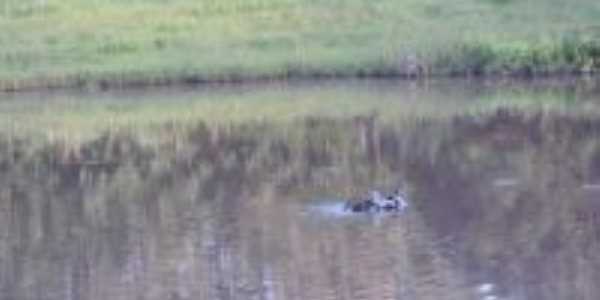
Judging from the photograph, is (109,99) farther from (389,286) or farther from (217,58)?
(389,286)

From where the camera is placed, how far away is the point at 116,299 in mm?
23062

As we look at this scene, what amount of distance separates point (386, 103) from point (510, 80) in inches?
279

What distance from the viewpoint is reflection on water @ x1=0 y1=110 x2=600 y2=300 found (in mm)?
23641

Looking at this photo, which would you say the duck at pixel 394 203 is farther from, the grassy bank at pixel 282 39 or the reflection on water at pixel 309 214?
the grassy bank at pixel 282 39

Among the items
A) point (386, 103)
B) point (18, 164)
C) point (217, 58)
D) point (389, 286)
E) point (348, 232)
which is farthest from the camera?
point (217, 58)

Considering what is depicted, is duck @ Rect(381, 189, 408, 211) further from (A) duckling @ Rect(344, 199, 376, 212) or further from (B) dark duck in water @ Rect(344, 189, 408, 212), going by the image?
(A) duckling @ Rect(344, 199, 376, 212)

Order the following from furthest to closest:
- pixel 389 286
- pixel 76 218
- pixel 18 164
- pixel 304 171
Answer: pixel 18 164 < pixel 304 171 < pixel 76 218 < pixel 389 286

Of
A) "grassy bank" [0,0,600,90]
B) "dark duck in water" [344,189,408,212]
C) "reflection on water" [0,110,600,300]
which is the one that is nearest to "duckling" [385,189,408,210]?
"dark duck in water" [344,189,408,212]

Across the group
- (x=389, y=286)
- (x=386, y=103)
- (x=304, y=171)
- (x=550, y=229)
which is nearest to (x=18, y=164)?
(x=304, y=171)

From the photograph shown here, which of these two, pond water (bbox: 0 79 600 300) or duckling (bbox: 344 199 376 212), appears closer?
pond water (bbox: 0 79 600 300)

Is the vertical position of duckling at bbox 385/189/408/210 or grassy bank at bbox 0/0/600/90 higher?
duckling at bbox 385/189/408/210

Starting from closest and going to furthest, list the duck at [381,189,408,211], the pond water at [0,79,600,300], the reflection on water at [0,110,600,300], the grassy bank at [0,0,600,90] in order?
the reflection on water at [0,110,600,300], the pond water at [0,79,600,300], the duck at [381,189,408,211], the grassy bank at [0,0,600,90]

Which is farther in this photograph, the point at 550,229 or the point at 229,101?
the point at 229,101

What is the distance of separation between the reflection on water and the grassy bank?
1261cm
